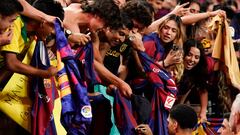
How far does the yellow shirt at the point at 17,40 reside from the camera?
14.4 ft

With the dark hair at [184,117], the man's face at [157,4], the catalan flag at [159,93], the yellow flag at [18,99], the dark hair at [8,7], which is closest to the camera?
the dark hair at [8,7]

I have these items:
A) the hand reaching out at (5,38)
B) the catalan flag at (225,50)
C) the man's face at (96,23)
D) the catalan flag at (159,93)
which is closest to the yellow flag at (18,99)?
the hand reaching out at (5,38)

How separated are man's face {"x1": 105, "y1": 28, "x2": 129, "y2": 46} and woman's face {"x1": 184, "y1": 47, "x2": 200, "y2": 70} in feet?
4.60

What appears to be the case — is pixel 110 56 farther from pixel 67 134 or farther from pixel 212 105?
pixel 212 105

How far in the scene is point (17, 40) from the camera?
4492mm

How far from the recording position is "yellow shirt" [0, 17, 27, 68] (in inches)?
173

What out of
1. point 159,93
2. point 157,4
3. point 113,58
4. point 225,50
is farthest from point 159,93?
point 157,4

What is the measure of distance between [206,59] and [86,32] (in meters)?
1.98

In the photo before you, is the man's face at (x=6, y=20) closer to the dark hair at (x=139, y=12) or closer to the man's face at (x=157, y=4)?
the dark hair at (x=139, y=12)

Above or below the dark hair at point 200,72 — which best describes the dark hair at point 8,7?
above

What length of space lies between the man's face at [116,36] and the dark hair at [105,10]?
0.45ft

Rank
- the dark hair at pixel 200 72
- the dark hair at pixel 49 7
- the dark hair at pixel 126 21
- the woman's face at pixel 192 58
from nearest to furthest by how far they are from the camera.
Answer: the dark hair at pixel 49 7
the dark hair at pixel 126 21
the woman's face at pixel 192 58
the dark hair at pixel 200 72

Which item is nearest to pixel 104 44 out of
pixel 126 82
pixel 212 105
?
pixel 126 82

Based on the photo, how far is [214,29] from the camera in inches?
279
